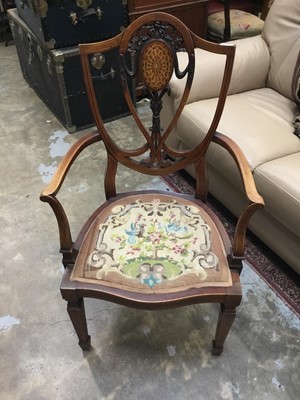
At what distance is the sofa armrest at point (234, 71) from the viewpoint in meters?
1.75

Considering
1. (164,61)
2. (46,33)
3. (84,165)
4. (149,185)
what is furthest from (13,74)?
(164,61)

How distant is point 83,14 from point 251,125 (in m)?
1.18

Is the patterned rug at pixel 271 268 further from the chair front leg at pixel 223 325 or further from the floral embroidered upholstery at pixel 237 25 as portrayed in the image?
the floral embroidered upholstery at pixel 237 25

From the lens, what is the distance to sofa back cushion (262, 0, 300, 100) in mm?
1786

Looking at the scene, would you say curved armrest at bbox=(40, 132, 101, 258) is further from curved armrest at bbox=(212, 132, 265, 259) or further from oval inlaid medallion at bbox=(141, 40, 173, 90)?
curved armrest at bbox=(212, 132, 265, 259)

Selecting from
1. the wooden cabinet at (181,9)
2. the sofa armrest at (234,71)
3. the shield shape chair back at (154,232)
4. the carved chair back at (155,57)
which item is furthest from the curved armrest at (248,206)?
the wooden cabinet at (181,9)

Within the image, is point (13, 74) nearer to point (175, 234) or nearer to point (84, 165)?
point (84, 165)

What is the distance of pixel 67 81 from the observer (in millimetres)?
2254

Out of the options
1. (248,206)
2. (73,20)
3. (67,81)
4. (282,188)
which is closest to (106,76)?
(67,81)

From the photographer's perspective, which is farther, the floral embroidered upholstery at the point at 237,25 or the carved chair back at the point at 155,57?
the floral embroidered upholstery at the point at 237,25

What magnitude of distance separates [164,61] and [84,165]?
1075 mm

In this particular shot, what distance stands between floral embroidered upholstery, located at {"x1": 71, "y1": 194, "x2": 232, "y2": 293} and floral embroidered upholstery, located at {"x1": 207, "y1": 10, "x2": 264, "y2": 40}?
1802 millimetres

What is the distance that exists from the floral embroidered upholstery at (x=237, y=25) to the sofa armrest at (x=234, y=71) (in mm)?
760

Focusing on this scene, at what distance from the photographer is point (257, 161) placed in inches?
57.1
